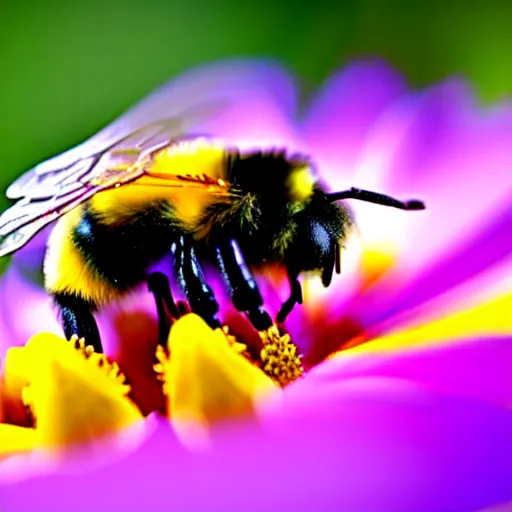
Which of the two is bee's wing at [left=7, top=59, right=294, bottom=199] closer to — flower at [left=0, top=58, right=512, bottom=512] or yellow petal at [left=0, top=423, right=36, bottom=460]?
flower at [left=0, top=58, right=512, bottom=512]

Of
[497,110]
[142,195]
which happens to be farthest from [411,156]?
[142,195]

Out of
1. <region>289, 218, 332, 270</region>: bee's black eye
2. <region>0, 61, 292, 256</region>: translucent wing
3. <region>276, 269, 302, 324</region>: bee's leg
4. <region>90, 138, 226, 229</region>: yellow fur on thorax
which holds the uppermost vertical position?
<region>0, 61, 292, 256</region>: translucent wing

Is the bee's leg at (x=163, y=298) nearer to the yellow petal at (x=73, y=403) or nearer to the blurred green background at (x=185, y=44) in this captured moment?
the yellow petal at (x=73, y=403)

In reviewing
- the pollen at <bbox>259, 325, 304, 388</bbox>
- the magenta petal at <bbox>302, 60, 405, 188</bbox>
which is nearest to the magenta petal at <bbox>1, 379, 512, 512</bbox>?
the pollen at <bbox>259, 325, 304, 388</bbox>

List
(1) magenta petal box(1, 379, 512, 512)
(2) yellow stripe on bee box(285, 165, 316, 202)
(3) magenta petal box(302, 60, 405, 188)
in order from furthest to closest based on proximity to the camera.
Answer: (3) magenta petal box(302, 60, 405, 188) → (2) yellow stripe on bee box(285, 165, 316, 202) → (1) magenta petal box(1, 379, 512, 512)

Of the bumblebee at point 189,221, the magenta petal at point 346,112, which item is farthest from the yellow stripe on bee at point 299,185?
the magenta petal at point 346,112

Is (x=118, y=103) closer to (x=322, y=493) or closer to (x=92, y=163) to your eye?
(x=92, y=163)

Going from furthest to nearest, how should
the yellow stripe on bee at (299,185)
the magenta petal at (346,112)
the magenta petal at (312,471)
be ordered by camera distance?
1. the magenta petal at (346,112)
2. the yellow stripe on bee at (299,185)
3. the magenta petal at (312,471)
